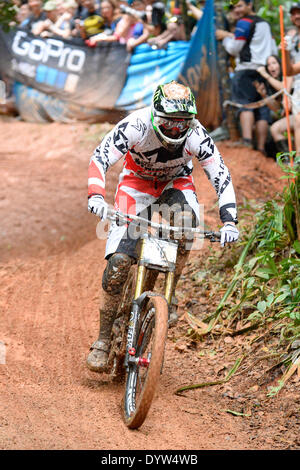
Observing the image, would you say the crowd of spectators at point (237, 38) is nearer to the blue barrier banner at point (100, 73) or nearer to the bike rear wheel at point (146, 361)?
the blue barrier banner at point (100, 73)

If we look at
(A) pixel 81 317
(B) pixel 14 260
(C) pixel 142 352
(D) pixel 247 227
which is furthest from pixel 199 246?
(C) pixel 142 352

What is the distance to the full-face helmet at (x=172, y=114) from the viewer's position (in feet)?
14.7

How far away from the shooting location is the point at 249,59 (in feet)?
32.5

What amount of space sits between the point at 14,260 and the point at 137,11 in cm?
567

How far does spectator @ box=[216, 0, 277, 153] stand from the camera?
9.81m

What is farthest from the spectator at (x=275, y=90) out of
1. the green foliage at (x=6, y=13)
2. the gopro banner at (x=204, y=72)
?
the green foliage at (x=6, y=13)

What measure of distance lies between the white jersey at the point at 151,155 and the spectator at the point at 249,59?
5.13 m

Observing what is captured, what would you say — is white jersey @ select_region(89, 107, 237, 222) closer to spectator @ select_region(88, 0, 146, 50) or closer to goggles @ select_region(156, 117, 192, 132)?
goggles @ select_region(156, 117, 192, 132)

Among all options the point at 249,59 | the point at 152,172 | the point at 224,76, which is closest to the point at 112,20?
the point at 224,76

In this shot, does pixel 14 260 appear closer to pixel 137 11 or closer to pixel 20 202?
pixel 20 202

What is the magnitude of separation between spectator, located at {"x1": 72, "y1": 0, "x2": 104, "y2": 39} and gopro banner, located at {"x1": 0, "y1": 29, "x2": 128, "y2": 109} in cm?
28

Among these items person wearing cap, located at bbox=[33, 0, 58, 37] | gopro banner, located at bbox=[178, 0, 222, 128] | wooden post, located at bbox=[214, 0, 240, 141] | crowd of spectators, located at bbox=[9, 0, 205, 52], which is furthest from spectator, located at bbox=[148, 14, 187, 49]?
person wearing cap, located at bbox=[33, 0, 58, 37]
